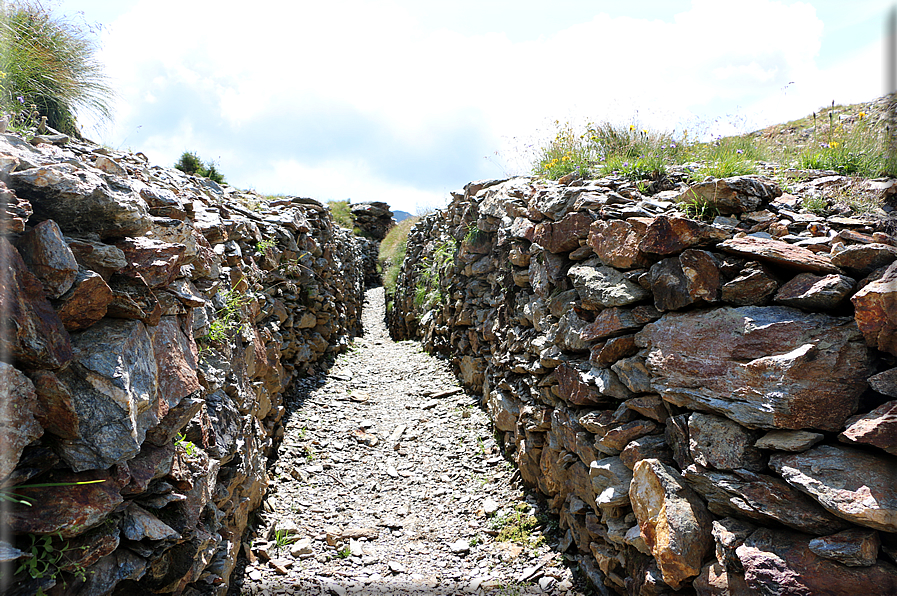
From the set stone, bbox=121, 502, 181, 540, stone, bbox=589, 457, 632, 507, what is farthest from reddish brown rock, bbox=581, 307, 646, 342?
stone, bbox=121, 502, 181, 540

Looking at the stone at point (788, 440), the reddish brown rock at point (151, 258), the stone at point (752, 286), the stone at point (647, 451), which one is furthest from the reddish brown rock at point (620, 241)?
the reddish brown rock at point (151, 258)

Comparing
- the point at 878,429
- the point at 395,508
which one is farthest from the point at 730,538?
the point at 395,508

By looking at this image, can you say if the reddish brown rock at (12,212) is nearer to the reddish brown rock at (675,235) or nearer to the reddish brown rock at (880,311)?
the reddish brown rock at (675,235)

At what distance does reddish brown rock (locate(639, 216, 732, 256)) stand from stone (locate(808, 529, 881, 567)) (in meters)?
2.13

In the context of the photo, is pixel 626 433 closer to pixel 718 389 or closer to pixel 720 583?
pixel 718 389

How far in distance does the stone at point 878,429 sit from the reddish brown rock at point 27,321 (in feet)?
15.0

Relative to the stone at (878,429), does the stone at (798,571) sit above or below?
below

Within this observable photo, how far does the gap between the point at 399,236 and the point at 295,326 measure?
17048 millimetres

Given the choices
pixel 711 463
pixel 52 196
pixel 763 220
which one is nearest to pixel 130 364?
pixel 52 196

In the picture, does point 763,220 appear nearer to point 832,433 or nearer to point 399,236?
point 832,433

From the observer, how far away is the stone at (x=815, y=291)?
2928 millimetres

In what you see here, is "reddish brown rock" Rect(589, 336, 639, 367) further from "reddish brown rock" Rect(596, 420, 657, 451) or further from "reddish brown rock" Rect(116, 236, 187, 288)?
"reddish brown rock" Rect(116, 236, 187, 288)

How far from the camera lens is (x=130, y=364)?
2.83 metres

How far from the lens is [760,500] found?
2936 mm
